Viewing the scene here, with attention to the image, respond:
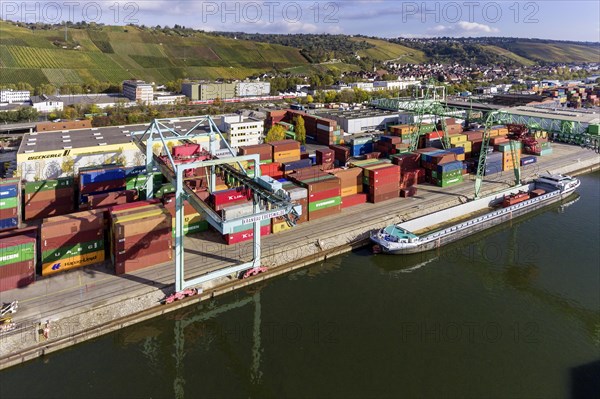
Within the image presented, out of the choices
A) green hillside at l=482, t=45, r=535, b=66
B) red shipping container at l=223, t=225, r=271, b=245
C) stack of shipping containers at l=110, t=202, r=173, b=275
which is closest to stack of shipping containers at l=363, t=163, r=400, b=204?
red shipping container at l=223, t=225, r=271, b=245

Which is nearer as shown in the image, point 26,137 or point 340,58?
point 26,137

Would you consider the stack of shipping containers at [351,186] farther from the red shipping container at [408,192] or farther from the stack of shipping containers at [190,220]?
the stack of shipping containers at [190,220]

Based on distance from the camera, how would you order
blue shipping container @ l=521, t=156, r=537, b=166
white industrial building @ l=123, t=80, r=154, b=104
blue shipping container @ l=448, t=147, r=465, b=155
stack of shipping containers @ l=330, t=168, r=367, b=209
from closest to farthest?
1. stack of shipping containers @ l=330, t=168, r=367, b=209
2. blue shipping container @ l=448, t=147, r=465, b=155
3. blue shipping container @ l=521, t=156, r=537, b=166
4. white industrial building @ l=123, t=80, r=154, b=104

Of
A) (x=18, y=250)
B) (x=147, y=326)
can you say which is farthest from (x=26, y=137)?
(x=147, y=326)

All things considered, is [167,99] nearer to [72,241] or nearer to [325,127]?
[325,127]

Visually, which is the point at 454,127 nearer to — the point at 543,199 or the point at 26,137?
the point at 543,199

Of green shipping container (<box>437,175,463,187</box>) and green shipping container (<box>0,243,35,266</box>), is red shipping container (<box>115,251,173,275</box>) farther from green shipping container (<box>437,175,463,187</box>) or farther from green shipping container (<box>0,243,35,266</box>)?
green shipping container (<box>437,175,463,187</box>)

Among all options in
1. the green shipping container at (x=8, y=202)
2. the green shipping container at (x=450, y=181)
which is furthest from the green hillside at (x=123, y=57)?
the green shipping container at (x=450, y=181)
